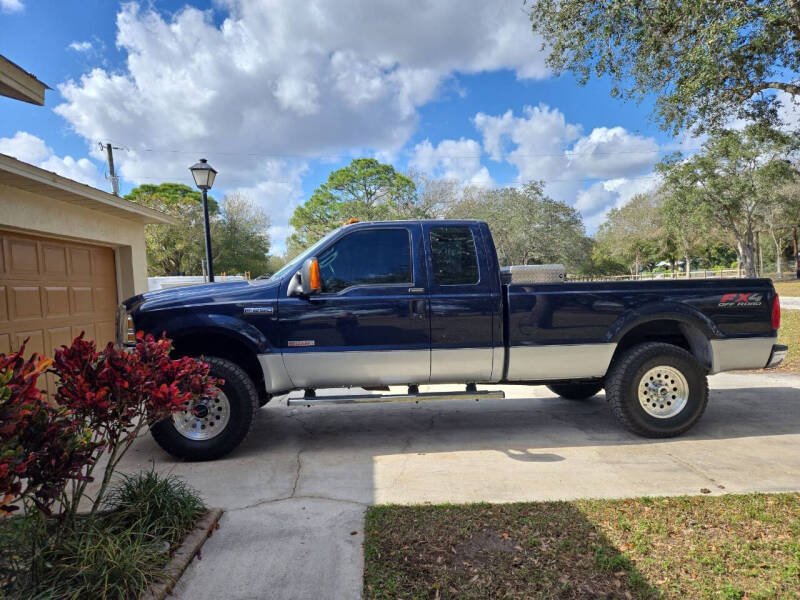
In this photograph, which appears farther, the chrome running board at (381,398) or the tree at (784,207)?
the tree at (784,207)

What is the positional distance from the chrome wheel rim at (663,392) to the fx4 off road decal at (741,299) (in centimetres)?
82

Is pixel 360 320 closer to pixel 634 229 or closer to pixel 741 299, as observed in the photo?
pixel 741 299

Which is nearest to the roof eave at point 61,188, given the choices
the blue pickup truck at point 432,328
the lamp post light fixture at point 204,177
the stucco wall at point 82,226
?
the stucco wall at point 82,226

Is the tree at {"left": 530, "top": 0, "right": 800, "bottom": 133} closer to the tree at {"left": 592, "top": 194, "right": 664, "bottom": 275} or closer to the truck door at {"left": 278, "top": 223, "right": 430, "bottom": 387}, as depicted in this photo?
the truck door at {"left": 278, "top": 223, "right": 430, "bottom": 387}

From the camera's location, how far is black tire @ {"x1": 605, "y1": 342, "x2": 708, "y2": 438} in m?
4.63

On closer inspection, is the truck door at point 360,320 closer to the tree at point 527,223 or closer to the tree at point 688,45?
the tree at point 688,45

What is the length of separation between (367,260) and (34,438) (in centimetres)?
298

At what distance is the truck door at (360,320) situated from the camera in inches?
175

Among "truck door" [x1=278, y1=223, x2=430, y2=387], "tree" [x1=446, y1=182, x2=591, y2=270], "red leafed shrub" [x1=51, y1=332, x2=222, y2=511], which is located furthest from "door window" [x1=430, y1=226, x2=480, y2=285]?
"tree" [x1=446, y1=182, x2=591, y2=270]

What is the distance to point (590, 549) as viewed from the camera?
2.78 meters

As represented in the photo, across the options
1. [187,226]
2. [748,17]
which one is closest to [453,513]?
[748,17]

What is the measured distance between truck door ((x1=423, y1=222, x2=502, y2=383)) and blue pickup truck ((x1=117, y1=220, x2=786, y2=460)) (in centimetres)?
1

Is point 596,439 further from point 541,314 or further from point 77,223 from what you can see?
point 77,223

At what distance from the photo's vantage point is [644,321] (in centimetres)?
461
